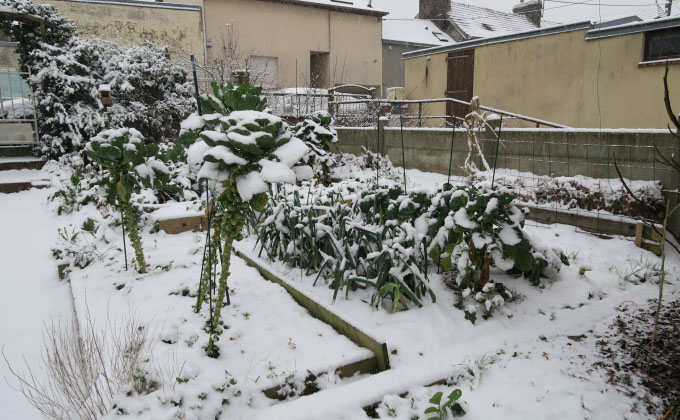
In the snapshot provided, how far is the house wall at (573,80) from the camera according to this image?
25.6ft

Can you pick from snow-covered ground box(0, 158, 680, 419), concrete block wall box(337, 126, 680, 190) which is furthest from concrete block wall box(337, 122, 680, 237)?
snow-covered ground box(0, 158, 680, 419)

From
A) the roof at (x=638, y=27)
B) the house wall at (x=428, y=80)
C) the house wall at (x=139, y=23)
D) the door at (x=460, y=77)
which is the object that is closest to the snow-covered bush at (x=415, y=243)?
the roof at (x=638, y=27)

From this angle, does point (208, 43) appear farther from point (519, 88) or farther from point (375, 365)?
point (375, 365)

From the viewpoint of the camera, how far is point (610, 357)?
6.96ft

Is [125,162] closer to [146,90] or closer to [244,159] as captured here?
[244,159]

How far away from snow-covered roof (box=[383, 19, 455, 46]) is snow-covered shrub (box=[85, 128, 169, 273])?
1744cm

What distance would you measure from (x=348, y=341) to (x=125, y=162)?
6.08 feet

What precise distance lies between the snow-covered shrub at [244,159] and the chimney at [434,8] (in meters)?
20.2

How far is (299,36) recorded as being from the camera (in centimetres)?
1641

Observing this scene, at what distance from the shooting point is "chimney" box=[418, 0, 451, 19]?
19.6 metres

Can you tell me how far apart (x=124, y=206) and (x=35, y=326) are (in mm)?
935

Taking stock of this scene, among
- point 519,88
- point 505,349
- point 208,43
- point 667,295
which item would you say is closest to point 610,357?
point 505,349

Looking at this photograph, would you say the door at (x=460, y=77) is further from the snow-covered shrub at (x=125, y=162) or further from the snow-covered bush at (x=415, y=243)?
the snow-covered shrub at (x=125, y=162)

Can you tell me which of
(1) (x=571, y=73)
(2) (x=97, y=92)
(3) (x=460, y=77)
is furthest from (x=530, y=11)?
(2) (x=97, y=92)
